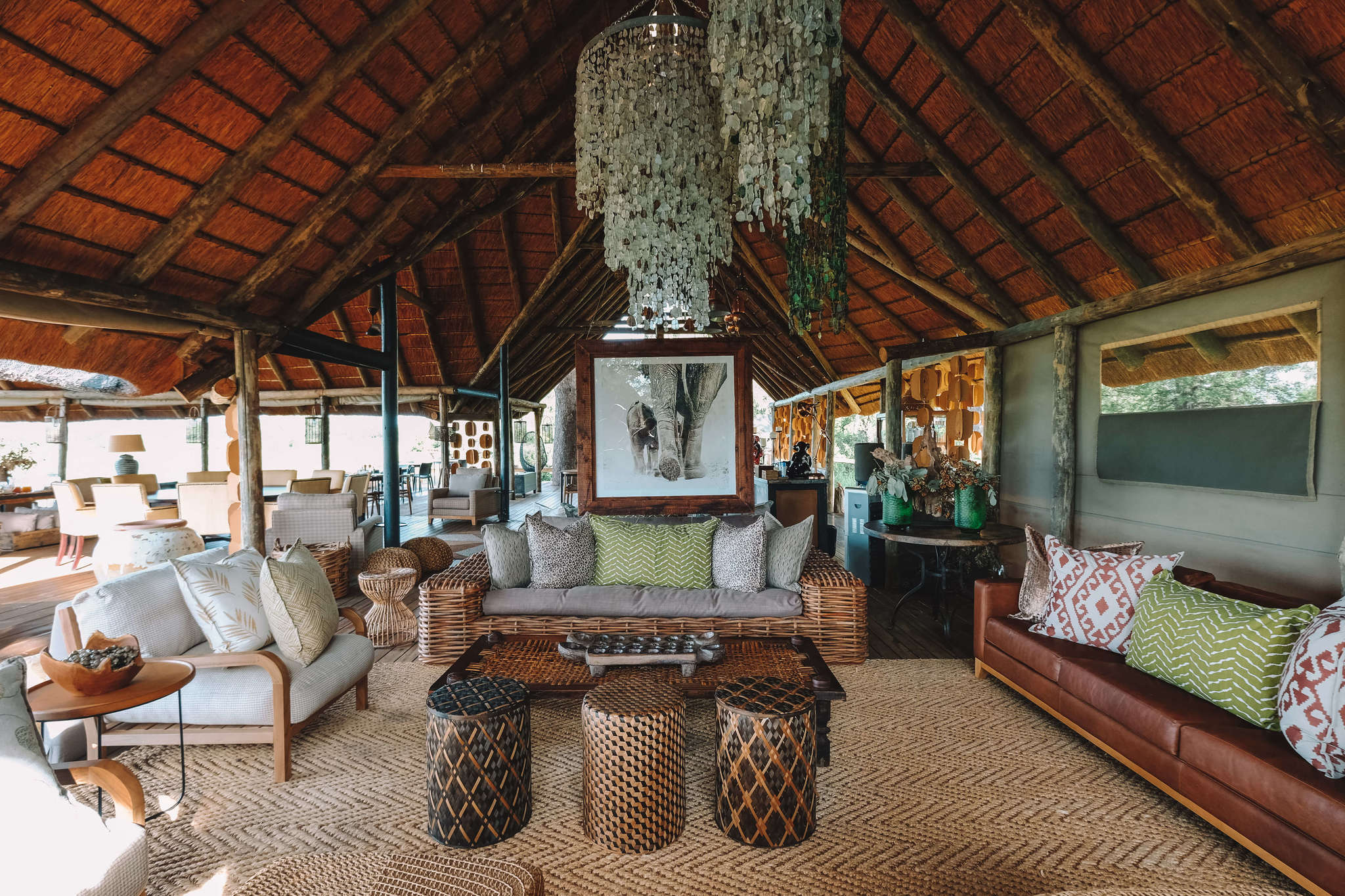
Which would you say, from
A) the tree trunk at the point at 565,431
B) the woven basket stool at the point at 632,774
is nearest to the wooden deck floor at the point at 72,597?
the woven basket stool at the point at 632,774

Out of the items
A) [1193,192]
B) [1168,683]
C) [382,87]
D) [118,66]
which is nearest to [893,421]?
[1193,192]

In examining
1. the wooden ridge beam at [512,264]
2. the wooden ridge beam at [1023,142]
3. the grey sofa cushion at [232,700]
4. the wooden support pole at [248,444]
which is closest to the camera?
the grey sofa cushion at [232,700]

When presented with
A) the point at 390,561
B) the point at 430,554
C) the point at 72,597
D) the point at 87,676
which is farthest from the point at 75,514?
the point at 87,676

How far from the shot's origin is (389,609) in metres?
4.41

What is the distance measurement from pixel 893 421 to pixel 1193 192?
138 inches

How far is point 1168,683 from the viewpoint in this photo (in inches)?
97.0

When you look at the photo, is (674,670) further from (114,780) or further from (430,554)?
(430,554)

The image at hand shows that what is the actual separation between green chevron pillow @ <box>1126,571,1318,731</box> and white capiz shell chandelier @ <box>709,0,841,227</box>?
2360mm

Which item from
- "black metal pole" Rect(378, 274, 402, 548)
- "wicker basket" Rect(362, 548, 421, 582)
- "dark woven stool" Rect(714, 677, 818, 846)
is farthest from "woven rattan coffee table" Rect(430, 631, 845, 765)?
"black metal pole" Rect(378, 274, 402, 548)

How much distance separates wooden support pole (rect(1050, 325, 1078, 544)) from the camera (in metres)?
5.05

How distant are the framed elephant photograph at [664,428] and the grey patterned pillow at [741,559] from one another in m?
1.05

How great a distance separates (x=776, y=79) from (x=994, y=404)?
4524 millimetres

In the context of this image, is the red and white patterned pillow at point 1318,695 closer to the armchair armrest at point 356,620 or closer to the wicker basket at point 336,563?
Answer: the armchair armrest at point 356,620

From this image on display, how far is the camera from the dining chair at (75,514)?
664cm
